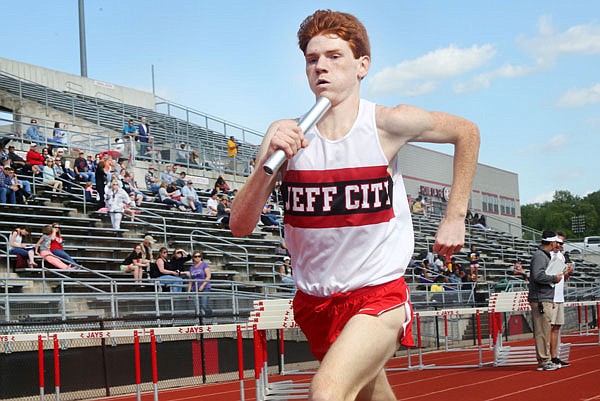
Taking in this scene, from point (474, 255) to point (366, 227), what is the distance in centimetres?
2494

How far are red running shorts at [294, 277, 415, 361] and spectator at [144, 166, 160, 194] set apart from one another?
1869cm

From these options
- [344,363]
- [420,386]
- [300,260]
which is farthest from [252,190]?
[420,386]

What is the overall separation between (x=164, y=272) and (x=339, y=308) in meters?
12.6

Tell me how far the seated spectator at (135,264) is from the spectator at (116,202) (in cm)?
194

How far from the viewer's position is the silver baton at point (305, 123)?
3.30m

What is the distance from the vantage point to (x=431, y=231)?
3216 cm

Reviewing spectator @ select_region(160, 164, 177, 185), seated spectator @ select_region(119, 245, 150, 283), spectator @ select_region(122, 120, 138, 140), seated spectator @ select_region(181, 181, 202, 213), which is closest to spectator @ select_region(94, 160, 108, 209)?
seated spectator @ select_region(119, 245, 150, 283)

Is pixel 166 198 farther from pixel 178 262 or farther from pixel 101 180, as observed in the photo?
pixel 178 262

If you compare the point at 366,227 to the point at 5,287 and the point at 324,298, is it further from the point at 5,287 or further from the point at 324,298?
the point at 5,287

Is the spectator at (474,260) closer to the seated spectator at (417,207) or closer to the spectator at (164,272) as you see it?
the seated spectator at (417,207)

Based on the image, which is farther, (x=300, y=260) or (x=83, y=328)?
(x=83, y=328)

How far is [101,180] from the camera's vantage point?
742 inches

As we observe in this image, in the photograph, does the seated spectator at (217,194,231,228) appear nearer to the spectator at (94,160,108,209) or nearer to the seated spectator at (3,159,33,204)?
the spectator at (94,160,108,209)

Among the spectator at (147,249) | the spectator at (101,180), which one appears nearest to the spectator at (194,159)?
the spectator at (101,180)
